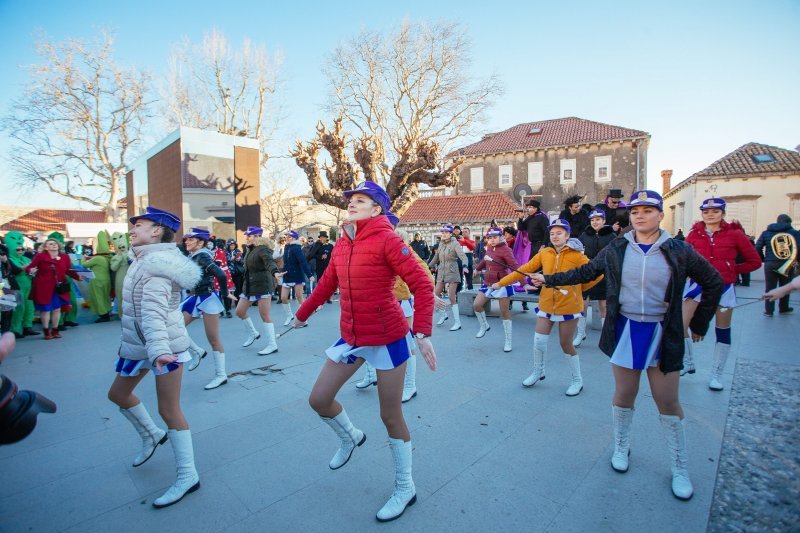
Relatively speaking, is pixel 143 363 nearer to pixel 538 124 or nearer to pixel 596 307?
pixel 596 307

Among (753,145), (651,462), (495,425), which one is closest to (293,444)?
(495,425)

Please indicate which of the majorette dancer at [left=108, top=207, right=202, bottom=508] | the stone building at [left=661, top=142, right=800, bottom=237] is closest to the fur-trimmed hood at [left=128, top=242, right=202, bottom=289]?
the majorette dancer at [left=108, top=207, right=202, bottom=508]

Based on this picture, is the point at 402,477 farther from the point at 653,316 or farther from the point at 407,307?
the point at 407,307

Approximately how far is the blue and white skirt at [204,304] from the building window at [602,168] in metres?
32.1

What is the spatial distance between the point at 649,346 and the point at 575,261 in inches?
73.8

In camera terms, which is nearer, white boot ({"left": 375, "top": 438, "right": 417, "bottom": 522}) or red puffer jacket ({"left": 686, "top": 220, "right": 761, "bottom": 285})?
white boot ({"left": 375, "top": 438, "right": 417, "bottom": 522})

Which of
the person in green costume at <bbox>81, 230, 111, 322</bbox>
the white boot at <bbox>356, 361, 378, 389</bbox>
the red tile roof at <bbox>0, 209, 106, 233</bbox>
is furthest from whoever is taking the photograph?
the red tile roof at <bbox>0, 209, 106, 233</bbox>

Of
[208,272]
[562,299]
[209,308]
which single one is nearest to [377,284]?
[562,299]

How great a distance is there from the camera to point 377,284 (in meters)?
2.74

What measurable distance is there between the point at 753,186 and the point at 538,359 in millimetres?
27767

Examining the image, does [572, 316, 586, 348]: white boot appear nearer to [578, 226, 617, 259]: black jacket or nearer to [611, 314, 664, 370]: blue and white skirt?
[578, 226, 617, 259]: black jacket

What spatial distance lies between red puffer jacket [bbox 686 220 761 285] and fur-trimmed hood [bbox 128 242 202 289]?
5408mm

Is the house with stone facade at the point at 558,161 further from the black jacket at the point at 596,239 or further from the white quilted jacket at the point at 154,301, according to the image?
the white quilted jacket at the point at 154,301

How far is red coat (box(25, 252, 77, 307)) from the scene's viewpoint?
816 centimetres
